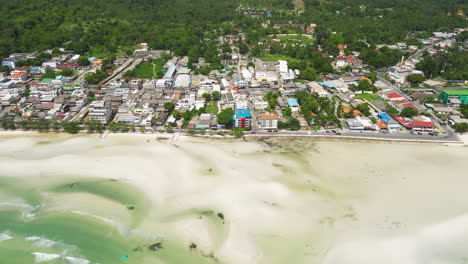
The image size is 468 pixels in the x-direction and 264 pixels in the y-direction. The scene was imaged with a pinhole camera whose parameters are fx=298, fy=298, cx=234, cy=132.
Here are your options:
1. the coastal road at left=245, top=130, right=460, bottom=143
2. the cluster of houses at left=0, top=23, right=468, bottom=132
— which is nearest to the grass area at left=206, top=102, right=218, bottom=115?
the cluster of houses at left=0, top=23, right=468, bottom=132

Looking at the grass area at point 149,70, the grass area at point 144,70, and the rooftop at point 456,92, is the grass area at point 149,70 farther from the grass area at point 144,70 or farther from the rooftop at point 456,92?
the rooftop at point 456,92

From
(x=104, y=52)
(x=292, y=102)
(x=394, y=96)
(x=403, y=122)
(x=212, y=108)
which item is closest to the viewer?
(x=403, y=122)

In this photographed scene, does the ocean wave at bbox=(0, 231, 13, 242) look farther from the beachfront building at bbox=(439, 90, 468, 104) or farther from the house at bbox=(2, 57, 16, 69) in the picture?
the beachfront building at bbox=(439, 90, 468, 104)

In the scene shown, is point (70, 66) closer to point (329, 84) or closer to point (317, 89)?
point (317, 89)

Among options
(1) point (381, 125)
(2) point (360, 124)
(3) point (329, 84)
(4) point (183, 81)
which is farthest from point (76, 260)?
(3) point (329, 84)

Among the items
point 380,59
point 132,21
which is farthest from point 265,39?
point 132,21

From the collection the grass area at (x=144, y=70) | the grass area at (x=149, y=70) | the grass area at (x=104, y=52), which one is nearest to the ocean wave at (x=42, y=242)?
the grass area at (x=149, y=70)
